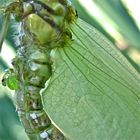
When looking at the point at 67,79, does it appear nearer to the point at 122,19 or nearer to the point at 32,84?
the point at 32,84

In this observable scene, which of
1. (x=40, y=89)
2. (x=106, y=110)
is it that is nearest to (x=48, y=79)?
(x=40, y=89)

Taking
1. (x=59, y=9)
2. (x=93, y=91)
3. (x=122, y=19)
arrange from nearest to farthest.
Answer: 1. (x=59, y=9)
2. (x=93, y=91)
3. (x=122, y=19)

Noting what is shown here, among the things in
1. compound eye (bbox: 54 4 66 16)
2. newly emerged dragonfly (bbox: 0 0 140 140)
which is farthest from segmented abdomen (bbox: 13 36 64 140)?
compound eye (bbox: 54 4 66 16)

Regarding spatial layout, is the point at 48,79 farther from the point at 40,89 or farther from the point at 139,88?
the point at 139,88

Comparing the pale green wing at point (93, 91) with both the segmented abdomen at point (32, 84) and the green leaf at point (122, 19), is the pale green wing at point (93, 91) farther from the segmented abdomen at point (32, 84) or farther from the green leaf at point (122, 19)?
the green leaf at point (122, 19)

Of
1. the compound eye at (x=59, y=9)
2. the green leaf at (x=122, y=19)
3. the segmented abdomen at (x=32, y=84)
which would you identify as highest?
the green leaf at (x=122, y=19)

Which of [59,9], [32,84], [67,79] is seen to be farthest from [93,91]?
[59,9]

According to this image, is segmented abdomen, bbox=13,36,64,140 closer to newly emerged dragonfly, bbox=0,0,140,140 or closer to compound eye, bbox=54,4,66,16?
newly emerged dragonfly, bbox=0,0,140,140

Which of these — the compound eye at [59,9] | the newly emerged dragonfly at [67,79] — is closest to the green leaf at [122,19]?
the newly emerged dragonfly at [67,79]
